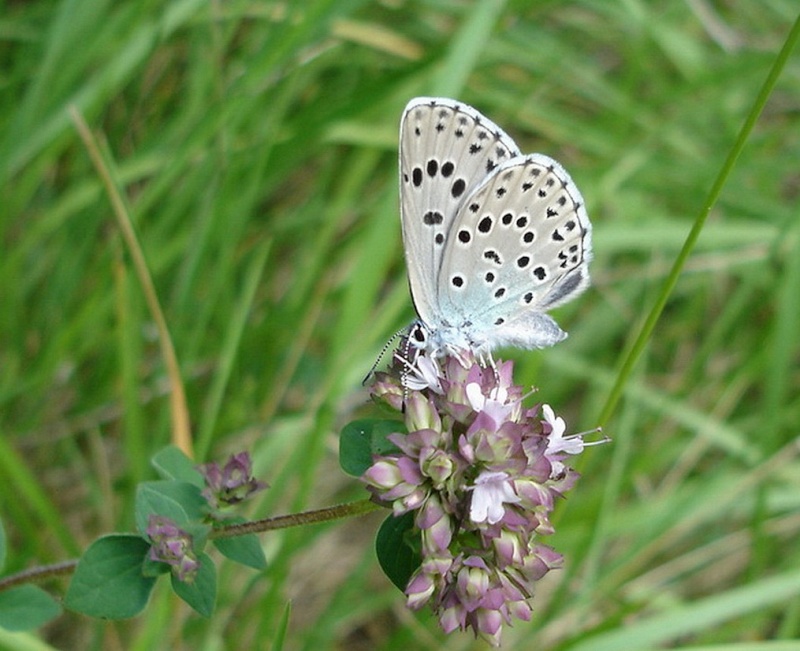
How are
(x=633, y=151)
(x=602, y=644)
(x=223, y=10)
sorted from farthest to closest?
(x=633, y=151), (x=223, y=10), (x=602, y=644)

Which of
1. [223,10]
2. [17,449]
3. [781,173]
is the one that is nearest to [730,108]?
[781,173]

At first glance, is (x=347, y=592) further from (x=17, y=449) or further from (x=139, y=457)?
(x=17, y=449)

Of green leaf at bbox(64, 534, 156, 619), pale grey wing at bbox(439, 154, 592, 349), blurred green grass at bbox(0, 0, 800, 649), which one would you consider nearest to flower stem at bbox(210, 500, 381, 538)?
green leaf at bbox(64, 534, 156, 619)

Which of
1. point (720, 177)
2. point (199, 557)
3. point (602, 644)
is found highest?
point (720, 177)

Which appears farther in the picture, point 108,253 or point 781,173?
point 781,173

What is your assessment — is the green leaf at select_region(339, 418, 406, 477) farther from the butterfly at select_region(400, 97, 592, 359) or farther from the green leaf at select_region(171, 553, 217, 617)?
the green leaf at select_region(171, 553, 217, 617)

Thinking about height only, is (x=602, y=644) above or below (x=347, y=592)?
above

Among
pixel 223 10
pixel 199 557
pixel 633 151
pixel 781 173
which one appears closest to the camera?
pixel 199 557
